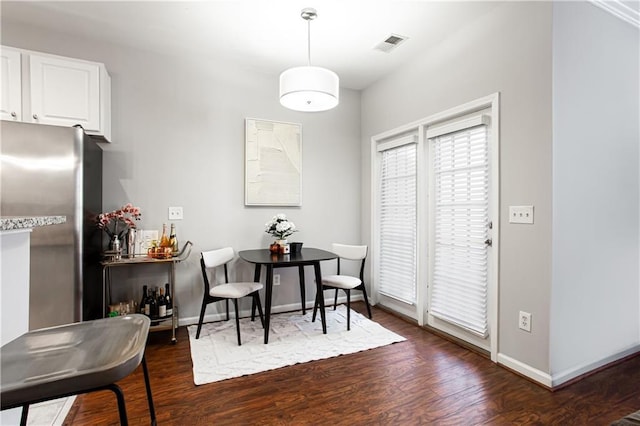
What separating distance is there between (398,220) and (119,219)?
9.22 feet

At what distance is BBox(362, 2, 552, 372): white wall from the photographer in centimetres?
216

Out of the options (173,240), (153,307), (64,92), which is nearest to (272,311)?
(153,307)

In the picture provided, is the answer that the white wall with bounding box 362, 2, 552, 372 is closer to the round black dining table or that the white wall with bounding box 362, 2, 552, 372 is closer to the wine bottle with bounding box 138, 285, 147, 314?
the round black dining table

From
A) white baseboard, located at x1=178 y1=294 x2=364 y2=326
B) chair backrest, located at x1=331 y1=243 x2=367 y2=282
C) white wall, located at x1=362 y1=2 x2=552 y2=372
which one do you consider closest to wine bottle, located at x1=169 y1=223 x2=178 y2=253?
white baseboard, located at x1=178 y1=294 x2=364 y2=326

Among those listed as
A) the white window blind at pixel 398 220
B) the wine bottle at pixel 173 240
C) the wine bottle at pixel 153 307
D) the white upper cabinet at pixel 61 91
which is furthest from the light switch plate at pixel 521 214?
the white upper cabinet at pixel 61 91

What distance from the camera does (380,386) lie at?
217 cm

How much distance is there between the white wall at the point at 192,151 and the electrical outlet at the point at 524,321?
7.33 ft

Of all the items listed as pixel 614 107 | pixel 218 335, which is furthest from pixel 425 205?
pixel 218 335

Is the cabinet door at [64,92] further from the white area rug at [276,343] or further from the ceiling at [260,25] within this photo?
the white area rug at [276,343]

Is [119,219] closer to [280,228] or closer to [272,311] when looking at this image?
[280,228]

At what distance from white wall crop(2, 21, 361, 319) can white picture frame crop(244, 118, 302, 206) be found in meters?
0.09

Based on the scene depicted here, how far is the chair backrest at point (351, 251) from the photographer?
3.52 meters

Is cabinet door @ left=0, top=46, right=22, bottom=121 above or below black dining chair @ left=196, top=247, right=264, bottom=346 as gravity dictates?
above

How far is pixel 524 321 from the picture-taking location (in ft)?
7.51
